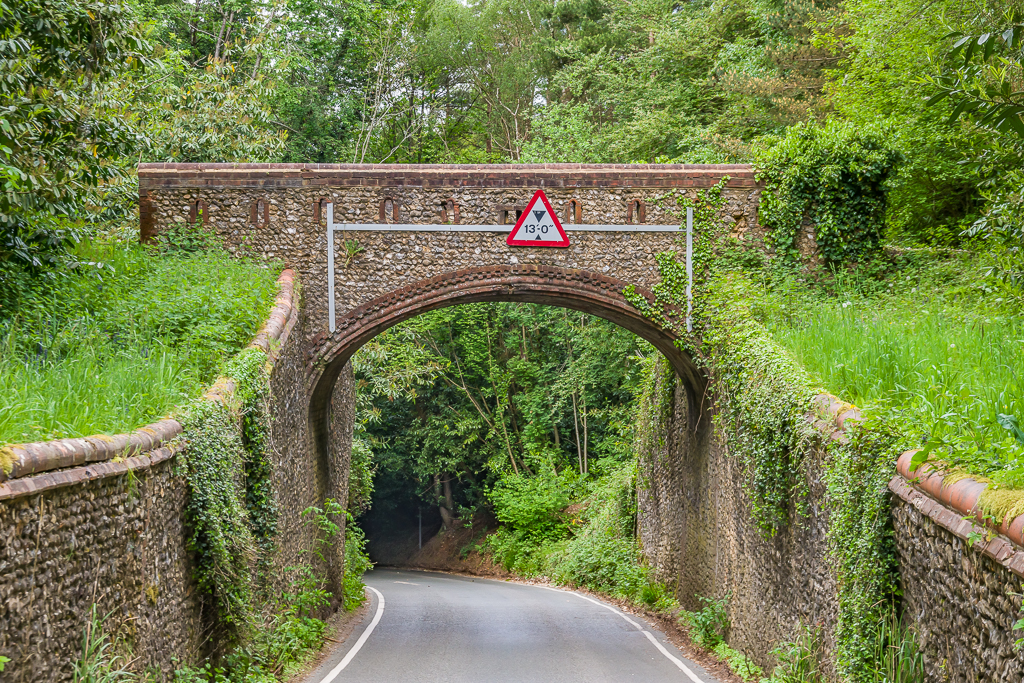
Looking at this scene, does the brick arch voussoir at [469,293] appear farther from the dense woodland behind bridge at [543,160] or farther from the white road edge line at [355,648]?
the white road edge line at [355,648]

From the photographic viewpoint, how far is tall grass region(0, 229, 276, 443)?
18.8 ft

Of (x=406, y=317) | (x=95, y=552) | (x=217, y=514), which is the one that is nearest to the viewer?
(x=95, y=552)

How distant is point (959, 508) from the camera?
4.20 metres

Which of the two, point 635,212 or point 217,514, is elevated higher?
point 635,212

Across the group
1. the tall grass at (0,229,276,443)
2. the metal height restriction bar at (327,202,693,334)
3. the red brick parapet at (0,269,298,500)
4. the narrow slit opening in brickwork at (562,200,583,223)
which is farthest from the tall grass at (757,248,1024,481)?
the tall grass at (0,229,276,443)

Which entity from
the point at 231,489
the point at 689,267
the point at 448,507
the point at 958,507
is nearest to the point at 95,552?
the point at 231,489

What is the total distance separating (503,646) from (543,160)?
Result: 607 inches

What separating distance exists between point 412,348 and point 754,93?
449 inches

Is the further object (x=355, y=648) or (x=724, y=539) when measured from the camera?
(x=724, y=539)

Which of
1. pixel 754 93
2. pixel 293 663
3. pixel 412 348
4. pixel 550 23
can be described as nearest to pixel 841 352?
pixel 293 663

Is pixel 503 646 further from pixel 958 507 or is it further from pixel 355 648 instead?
pixel 958 507

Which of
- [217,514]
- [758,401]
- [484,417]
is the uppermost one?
[758,401]

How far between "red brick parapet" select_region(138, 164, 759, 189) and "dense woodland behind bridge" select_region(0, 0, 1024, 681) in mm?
790

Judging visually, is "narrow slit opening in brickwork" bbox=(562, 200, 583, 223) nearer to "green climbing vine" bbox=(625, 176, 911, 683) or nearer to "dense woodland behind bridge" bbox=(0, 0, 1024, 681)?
"green climbing vine" bbox=(625, 176, 911, 683)
